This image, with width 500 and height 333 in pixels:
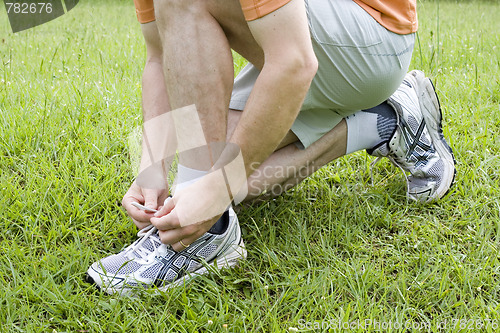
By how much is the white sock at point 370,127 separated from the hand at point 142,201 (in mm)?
598

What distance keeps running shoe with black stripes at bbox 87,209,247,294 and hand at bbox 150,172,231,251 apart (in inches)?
3.3

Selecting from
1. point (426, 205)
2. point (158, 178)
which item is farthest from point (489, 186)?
point (158, 178)

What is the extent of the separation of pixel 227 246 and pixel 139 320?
1.05ft

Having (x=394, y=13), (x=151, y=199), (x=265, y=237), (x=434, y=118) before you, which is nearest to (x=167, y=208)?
(x=151, y=199)

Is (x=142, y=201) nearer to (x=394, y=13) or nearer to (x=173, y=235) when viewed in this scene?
(x=173, y=235)

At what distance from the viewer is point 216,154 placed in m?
1.43

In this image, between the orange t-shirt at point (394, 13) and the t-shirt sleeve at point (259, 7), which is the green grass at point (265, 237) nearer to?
the orange t-shirt at point (394, 13)

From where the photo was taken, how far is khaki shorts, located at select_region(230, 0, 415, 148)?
1.43 metres

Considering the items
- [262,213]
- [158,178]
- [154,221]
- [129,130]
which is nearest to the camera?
[154,221]

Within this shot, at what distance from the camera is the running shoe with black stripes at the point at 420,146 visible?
1.79m

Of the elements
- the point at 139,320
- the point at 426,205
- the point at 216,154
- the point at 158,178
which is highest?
the point at 216,154

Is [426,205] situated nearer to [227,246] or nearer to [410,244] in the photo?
[410,244]

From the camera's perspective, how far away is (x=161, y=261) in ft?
4.88

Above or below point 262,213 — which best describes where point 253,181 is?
above
